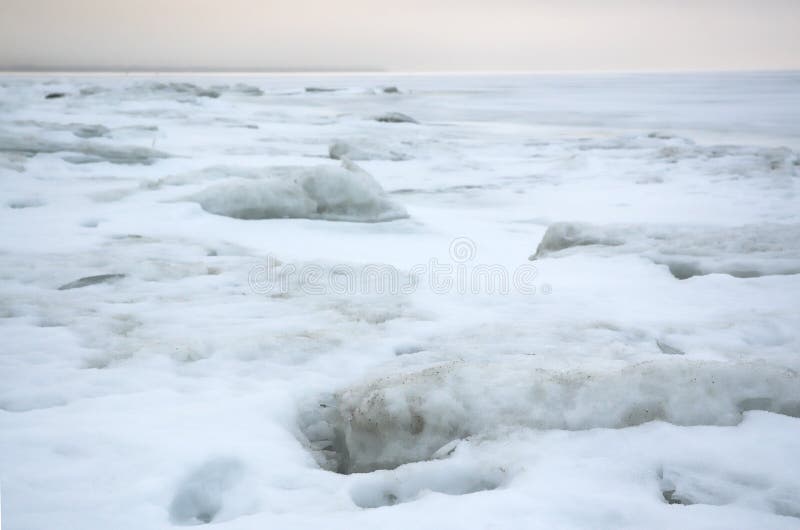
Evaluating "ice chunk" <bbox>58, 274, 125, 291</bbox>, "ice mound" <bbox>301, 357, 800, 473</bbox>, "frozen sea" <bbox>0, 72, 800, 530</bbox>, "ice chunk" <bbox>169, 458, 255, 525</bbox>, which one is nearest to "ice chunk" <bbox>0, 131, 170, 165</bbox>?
"frozen sea" <bbox>0, 72, 800, 530</bbox>

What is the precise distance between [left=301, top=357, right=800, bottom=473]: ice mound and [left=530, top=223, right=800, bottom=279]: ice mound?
2.43 meters

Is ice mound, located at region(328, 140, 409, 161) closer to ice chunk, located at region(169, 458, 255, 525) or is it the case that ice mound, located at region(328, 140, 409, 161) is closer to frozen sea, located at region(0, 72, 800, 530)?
frozen sea, located at region(0, 72, 800, 530)

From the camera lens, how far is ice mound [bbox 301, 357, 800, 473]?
2457 mm

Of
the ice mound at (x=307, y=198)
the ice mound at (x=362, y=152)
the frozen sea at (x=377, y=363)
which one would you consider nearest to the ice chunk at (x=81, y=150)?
the frozen sea at (x=377, y=363)

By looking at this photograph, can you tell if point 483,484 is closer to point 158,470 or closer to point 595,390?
point 595,390

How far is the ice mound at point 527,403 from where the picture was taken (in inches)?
96.7

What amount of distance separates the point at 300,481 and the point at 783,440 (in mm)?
1719

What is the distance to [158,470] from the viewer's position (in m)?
2.14

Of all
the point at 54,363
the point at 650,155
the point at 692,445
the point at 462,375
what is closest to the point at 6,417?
the point at 54,363

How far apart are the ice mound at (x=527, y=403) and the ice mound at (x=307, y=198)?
14.6 feet

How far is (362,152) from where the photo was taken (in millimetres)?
13352

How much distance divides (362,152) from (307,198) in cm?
653

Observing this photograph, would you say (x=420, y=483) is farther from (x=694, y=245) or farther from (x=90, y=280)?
(x=694, y=245)

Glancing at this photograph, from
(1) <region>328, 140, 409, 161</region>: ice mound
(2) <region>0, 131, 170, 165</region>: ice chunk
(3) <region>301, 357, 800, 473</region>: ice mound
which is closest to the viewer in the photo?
(3) <region>301, 357, 800, 473</region>: ice mound
